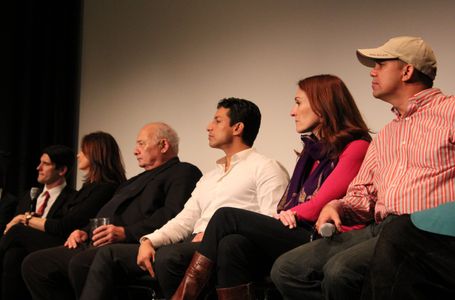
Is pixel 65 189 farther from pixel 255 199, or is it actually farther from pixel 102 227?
pixel 255 199

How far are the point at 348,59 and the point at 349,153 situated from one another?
1155 millimetres

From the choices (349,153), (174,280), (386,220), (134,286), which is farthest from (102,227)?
(386,220)

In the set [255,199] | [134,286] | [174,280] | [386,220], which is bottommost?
[134,286]

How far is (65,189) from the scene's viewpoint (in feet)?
13.9

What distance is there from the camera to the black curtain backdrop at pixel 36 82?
5273 millimetres

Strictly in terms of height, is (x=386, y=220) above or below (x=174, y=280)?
above

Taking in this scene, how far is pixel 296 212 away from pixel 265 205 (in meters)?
0.44

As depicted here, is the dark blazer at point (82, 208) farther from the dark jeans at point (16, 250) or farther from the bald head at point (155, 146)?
the bald head at point (155, 146)

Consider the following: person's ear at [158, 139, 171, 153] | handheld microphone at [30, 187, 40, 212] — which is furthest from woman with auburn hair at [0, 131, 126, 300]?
person's ear at [158, 139, 171, 153]

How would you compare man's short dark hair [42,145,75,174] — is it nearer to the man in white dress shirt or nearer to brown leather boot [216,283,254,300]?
the man in white dress shirt

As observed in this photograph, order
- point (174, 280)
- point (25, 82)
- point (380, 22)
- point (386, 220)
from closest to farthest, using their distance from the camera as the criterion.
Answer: point (386, 220), point (174, 280), point (380, 22), point (25, 82)

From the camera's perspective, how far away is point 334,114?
8.91 ft

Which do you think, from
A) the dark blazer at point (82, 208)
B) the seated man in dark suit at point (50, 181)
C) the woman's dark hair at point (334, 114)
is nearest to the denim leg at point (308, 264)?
the woman's dark hair at point (334, 114)

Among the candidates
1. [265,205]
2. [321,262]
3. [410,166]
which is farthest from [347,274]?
[265,205]
